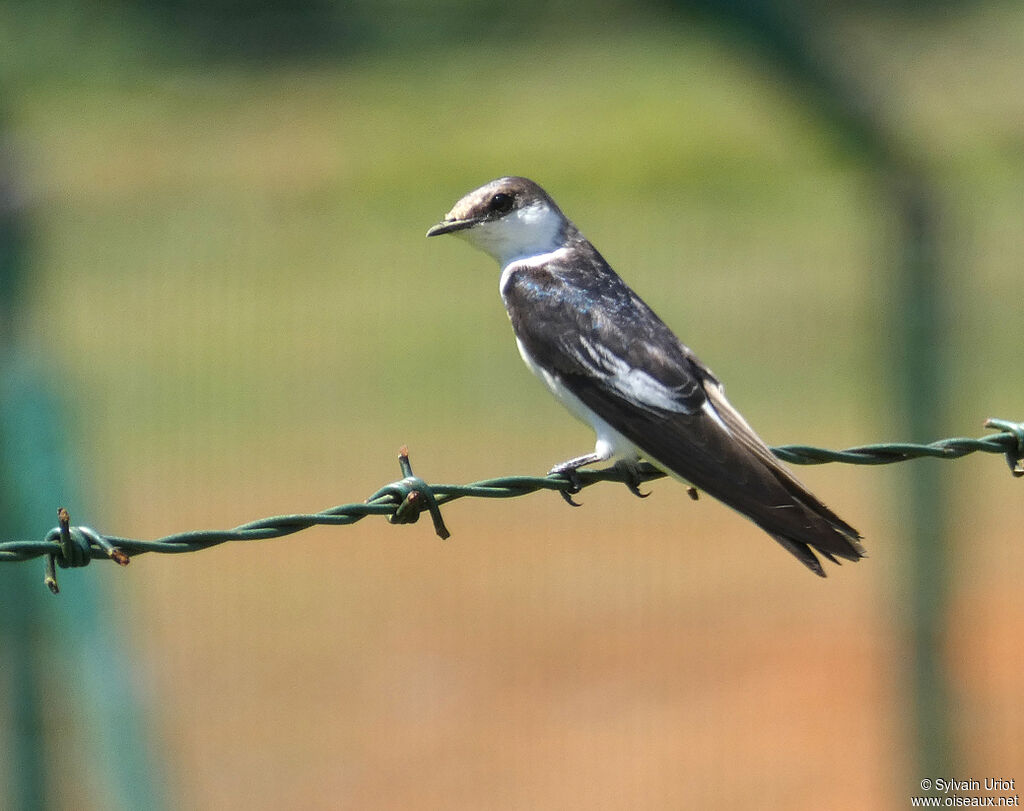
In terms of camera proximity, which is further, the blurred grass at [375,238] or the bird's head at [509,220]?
the blurred grass at [375,238]

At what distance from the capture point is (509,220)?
5.64 m

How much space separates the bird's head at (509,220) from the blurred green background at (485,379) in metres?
1.63

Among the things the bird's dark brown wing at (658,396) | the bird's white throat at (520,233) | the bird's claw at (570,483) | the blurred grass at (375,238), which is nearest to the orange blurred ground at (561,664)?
the blurred grass at (375,238)

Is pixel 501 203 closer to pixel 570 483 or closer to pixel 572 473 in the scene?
pixel 572 473

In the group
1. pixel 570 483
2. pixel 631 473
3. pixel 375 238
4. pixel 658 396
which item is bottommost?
pixel 570 483

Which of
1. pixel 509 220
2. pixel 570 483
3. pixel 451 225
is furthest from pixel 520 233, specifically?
pixel 570 483

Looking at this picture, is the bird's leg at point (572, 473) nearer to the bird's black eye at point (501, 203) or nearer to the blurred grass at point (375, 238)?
the bird's black eye at point (501, 203)

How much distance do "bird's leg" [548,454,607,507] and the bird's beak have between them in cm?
111

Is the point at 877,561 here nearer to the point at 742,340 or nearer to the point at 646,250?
the point at 742,340

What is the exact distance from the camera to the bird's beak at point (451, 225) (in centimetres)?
541

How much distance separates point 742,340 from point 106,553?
1677cm

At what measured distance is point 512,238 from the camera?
568cm

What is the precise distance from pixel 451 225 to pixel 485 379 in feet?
44.2

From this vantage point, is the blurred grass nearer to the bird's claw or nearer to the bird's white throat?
the bird's white throat
